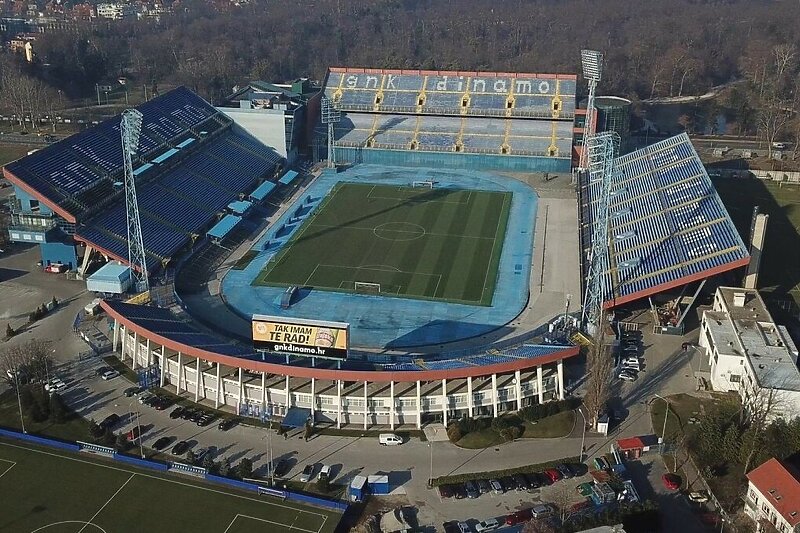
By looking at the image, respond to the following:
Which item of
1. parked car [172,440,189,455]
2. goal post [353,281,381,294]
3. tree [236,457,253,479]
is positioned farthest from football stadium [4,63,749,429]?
tree [236,457,253,479]

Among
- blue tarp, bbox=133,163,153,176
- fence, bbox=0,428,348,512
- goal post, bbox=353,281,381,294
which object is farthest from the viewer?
blue tarp, bbox=133,163,153,176

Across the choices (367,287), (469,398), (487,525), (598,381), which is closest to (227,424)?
(469,398)

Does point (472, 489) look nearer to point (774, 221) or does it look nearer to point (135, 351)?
point (135, 351)

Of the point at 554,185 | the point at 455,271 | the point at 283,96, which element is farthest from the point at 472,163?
the point at 455,271

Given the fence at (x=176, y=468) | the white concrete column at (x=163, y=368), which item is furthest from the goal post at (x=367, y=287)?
the fence at (x=176, y=468)

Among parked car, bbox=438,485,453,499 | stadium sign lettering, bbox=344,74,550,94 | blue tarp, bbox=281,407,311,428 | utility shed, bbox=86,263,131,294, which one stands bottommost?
parked car, bbox=438,485,453,499

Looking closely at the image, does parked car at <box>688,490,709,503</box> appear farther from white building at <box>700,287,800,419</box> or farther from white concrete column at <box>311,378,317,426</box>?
white concrete column at <box>311,378,317,426</box>

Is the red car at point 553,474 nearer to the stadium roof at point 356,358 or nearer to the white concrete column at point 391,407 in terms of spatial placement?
the stadium roof at point 356,358

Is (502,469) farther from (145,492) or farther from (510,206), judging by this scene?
(510,206)
